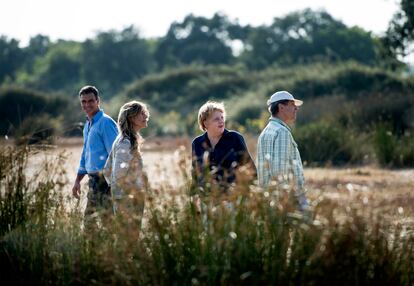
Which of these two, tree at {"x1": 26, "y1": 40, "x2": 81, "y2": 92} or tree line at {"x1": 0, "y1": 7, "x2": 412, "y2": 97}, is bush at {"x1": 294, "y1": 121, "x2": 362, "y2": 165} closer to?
tree line at {"x1": 0, "y1": 7, "x2": 412, "y2": 97}

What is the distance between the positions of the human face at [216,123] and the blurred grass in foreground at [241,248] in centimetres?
146

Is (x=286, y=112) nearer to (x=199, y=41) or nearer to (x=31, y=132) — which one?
(x=31, y=132)

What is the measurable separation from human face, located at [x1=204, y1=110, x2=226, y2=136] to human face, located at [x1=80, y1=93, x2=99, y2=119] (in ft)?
4.96

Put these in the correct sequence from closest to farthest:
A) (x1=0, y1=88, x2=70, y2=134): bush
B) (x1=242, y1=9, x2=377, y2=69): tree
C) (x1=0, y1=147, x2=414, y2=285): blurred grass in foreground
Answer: (x1=0, y1=147, x2=414, y2=285): blurred grass in foreground, (x1=0, y1=88, x2=70, y2=134): bush, (x1=242, y1=9, x2=377, y2=69): tree

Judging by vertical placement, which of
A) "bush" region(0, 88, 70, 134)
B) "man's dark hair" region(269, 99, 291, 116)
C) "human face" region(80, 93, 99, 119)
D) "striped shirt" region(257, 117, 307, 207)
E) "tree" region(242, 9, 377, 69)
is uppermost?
"tree" region(242, 9, 377, 69)

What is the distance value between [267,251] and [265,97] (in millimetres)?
34933

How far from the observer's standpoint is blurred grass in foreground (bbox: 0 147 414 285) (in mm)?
5492

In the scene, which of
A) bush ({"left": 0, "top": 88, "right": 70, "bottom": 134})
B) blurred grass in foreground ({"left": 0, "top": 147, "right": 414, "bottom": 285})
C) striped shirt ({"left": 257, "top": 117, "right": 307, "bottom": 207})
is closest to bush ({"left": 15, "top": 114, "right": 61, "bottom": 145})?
blurred grass in foreground ({"left": 0, "top": 147, "right": 414, "bottom": 285})

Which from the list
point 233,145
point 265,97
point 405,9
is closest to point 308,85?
point 265,97

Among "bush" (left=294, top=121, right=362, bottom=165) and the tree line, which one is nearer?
"bush" (left=294, top=121, right=362, bottom=165)

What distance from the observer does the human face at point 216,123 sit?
7609 mm

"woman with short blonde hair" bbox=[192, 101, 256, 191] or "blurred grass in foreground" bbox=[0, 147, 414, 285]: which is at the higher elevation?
"woman with short blonde hair" bbox=[192, 101, 256, 191]

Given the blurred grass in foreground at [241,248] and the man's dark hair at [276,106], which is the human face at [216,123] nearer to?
the man's dark hair at [276,106]

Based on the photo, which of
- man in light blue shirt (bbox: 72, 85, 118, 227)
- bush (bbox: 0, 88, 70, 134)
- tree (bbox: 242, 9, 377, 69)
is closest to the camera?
man in light blue shirt (bbox: 72, 85, 118, 227)
